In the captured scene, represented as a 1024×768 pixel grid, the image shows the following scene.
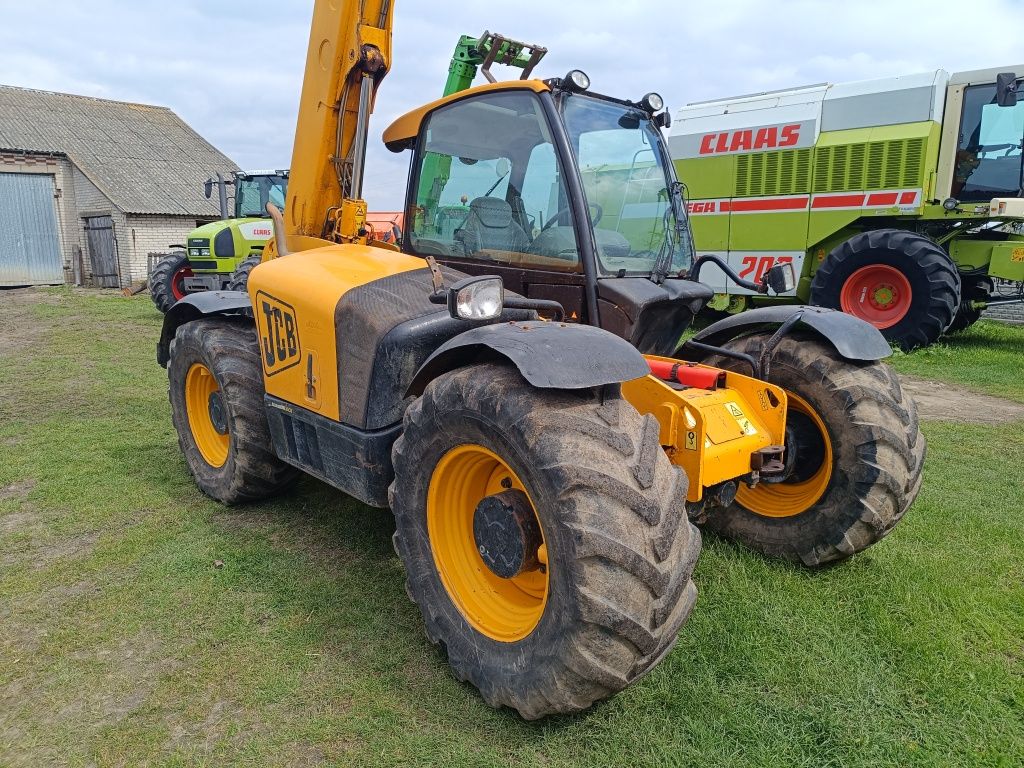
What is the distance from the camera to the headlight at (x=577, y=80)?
327 cm

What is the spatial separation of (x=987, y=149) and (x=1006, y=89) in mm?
1008

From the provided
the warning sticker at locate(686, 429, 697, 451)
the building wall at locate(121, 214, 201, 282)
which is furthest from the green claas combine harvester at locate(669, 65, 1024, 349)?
the building wall at locate(121, 214, 201, 282)

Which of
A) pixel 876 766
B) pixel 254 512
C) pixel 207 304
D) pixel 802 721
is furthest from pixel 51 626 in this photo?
pixel 876 766

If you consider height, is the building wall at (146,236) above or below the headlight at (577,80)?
below

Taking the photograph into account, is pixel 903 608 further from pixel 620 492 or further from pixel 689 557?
pixel 620 492

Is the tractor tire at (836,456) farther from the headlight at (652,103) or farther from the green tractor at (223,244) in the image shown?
the green tractor at (223,244)

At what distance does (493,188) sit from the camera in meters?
3.58

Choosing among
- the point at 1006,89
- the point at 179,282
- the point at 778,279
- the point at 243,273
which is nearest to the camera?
the point at 778,279

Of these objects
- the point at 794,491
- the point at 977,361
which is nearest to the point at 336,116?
the point at 794,491

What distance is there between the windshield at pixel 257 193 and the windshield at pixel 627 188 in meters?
11.3

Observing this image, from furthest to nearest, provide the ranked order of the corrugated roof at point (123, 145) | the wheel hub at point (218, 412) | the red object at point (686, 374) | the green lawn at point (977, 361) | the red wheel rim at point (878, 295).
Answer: the corrugated roof at point (123, 145) → the red wheel rim at point (878, 295) → the green lawn at point (977, 361) → the wheel hub at point (218, 412) → the red object at point (686, 374)

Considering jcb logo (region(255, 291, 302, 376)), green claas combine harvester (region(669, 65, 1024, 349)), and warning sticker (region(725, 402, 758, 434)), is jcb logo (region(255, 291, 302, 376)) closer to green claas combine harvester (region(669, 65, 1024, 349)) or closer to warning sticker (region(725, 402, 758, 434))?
warning sticker (region(725, 402, 758, 434))

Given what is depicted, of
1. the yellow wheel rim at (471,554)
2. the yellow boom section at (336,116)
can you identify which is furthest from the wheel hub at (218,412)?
the yellow wheel rim at (471,554)

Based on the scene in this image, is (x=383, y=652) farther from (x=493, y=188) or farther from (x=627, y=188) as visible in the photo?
(x=627, y=188)
